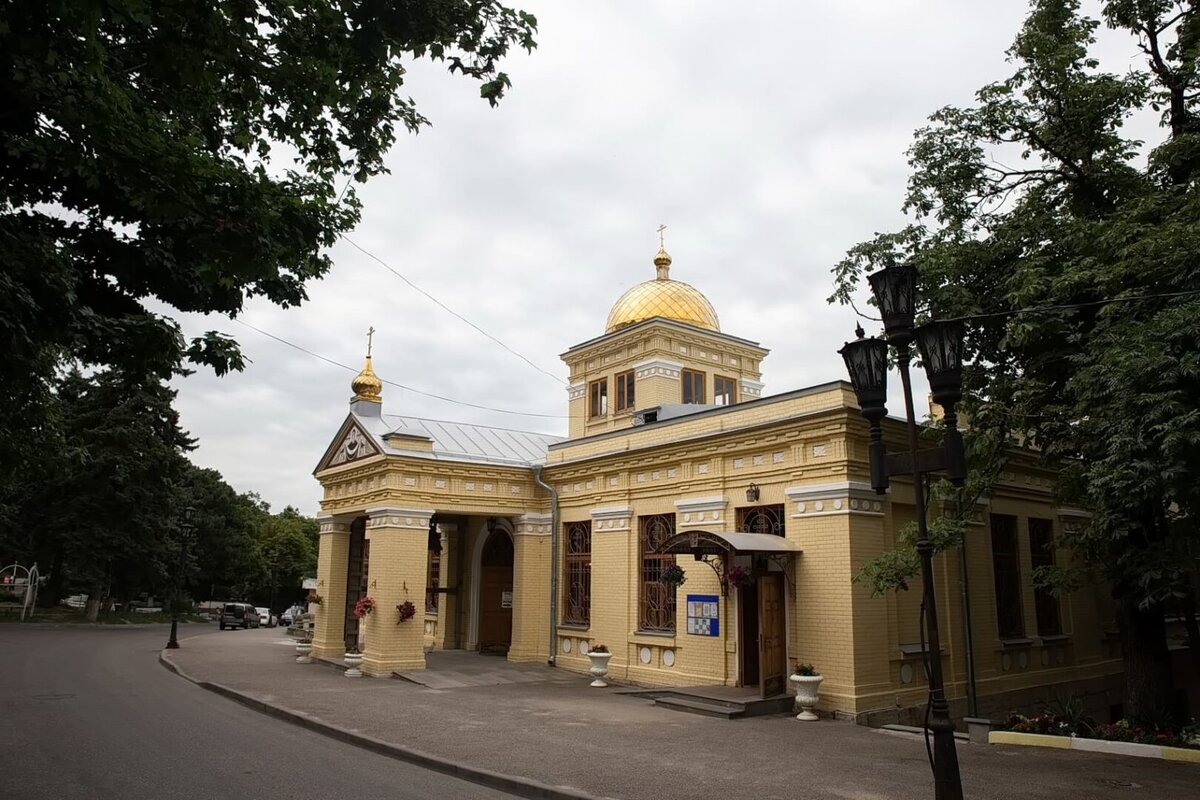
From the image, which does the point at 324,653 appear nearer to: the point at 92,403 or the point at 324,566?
the point at 324,566

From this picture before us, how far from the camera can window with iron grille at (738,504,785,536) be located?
14.9m

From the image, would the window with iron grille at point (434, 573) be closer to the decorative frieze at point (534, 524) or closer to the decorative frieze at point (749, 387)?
the decorative frieze at point (534, 524)

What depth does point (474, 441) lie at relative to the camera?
22000 millimetres

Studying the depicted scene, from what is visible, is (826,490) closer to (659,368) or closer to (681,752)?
(681,752)

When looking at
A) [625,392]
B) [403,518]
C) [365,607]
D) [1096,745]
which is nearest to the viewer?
[1096,745]

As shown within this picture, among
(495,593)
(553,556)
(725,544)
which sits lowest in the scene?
(495,593)

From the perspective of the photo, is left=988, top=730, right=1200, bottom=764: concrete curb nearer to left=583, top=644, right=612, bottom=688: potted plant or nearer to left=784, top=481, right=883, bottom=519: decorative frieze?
left=784, top=481, right=883, bottom=519: decorative frieze

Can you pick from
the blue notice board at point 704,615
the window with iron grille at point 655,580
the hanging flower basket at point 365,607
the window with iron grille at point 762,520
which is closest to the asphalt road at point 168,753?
the hanging flower basket at point 365,607

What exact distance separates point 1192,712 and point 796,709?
8332 millimetres

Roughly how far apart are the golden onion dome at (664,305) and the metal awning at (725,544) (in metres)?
11.1

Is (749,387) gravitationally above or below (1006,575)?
above

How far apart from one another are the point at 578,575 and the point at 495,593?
4.32 meters

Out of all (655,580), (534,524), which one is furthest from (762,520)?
(534,524)

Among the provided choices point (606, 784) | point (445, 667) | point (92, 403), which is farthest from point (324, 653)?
point (92, 403)
